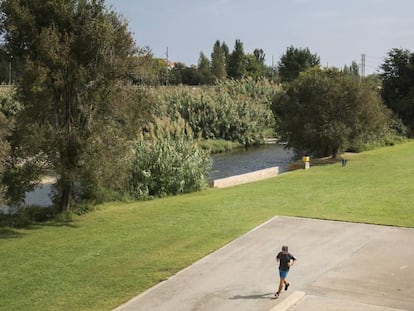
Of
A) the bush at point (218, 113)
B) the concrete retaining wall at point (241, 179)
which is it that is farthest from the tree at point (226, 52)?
the concrete retaining wall at point (241, 179)

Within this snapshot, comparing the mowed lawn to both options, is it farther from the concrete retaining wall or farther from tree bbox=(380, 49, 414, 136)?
tree bbox=(380, 49, 414, 136)

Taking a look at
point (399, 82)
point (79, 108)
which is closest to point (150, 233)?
point (79, 108)

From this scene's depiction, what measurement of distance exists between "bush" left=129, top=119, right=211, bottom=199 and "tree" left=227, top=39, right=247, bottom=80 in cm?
7693

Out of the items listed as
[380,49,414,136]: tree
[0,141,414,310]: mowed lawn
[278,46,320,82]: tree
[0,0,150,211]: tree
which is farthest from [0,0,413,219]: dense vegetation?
[278,46,320,82]: tree

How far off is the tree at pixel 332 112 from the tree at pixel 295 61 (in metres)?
56.3

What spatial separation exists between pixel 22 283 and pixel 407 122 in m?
43.9

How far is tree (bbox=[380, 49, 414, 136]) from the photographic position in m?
48.3

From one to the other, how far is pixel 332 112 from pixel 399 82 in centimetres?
2438

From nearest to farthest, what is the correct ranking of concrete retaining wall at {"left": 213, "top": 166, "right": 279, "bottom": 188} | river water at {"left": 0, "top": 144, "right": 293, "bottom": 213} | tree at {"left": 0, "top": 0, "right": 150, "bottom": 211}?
1. tree at {"left": 0, "top": 0, "right": 150, "bottom": 211}
2. concrete retaining wall at {"left": 213, "top": 166, "right": 279, "bottom": 188}
3. river water at {"left": 0, "top": 144, "right": 293, "bottom": 213}

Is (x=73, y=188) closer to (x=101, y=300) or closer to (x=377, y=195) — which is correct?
(x=101, y=300)

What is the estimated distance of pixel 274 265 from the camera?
1067cm

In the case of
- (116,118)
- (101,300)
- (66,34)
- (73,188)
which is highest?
(66,34)

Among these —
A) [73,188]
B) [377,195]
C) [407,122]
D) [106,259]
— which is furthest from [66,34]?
[407,122]

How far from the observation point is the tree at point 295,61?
3383 inches
